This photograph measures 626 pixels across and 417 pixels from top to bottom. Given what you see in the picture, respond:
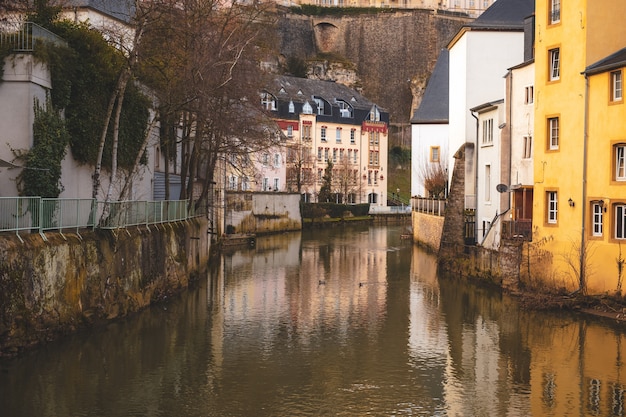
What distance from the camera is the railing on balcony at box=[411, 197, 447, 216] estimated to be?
4516 cm

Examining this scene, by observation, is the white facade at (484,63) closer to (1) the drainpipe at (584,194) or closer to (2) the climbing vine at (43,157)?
(1) the drainpipe at (584,194)

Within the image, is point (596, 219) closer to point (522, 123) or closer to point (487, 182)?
point (522, 123)

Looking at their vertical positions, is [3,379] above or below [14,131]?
below

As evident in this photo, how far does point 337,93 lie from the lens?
282 ft

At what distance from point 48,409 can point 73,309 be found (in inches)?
187

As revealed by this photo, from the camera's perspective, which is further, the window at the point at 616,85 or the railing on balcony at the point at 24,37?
the window at the point at 616,85

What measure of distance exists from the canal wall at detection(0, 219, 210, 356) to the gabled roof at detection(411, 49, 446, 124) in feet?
106

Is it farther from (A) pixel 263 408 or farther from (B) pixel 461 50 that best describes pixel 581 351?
(B) pixel 461 50

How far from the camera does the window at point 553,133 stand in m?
27.7

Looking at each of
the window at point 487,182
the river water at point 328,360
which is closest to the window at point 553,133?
the river water at point 328,360

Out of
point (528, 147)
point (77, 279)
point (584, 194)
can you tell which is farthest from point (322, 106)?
point (77, 279)

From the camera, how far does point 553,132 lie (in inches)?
1099

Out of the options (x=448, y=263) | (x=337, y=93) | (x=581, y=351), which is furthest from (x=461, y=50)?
(x=337, y=93)

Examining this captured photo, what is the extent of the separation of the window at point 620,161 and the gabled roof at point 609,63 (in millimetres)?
2153
